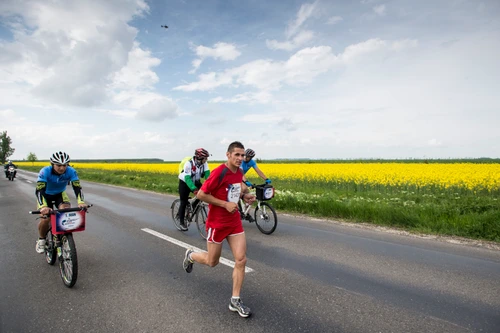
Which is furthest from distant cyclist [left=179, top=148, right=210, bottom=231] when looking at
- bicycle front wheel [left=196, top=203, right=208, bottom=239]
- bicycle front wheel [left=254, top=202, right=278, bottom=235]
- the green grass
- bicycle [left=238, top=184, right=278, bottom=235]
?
the green grass

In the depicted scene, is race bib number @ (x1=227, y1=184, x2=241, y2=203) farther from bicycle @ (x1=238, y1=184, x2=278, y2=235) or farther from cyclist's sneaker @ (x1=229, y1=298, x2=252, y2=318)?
bicycle @ (x1=238, y1=184, x2=278, y2=235)

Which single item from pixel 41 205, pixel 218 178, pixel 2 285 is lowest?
pixel 2 285

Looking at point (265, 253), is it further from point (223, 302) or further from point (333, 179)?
point (333, 179)

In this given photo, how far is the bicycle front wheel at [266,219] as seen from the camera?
7160mm

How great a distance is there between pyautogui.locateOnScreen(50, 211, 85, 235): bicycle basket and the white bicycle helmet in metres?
0.88

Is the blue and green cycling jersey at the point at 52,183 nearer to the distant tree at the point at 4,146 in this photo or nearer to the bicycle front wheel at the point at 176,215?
the bicycle front wheel at the point at 176,215

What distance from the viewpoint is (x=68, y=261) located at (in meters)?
4.35

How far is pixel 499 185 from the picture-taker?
11.8m

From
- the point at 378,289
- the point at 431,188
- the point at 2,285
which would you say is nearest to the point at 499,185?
the point at 431,188

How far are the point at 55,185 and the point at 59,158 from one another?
77 centimetres

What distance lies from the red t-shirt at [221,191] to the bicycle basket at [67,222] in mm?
2178

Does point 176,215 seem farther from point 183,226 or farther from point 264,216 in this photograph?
point 264,216

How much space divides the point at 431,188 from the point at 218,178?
43.8 ft

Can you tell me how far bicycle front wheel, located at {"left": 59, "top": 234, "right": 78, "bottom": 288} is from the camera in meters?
4.16
